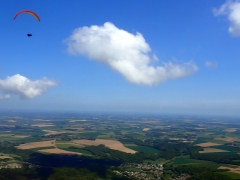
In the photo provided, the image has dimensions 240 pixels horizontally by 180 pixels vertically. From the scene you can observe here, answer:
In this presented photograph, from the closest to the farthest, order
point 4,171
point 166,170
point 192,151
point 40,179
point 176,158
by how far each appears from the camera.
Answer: point 40,179 → point 4,171 → point 166,170 → point 176,158 → point 192,151

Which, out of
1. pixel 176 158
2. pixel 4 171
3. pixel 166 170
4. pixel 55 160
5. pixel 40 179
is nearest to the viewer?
pixel 40 179

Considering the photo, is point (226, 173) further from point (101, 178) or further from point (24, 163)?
point (24, 163)

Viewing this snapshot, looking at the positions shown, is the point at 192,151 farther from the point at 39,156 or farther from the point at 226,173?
the point at 39,156

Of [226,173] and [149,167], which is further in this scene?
[149,167]

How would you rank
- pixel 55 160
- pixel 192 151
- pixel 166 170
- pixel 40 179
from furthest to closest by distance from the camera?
pixel 192 151
pixel 55 160
pixel 166 170
pixel 40 179

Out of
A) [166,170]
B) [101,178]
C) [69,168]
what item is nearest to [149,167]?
[166,170]

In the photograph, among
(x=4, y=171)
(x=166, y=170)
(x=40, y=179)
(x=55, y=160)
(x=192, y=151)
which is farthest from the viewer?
(x=192, y=151)

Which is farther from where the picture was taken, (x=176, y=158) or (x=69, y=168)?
(x=176, y=158)

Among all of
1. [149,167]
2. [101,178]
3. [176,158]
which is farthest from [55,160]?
[176,158]
